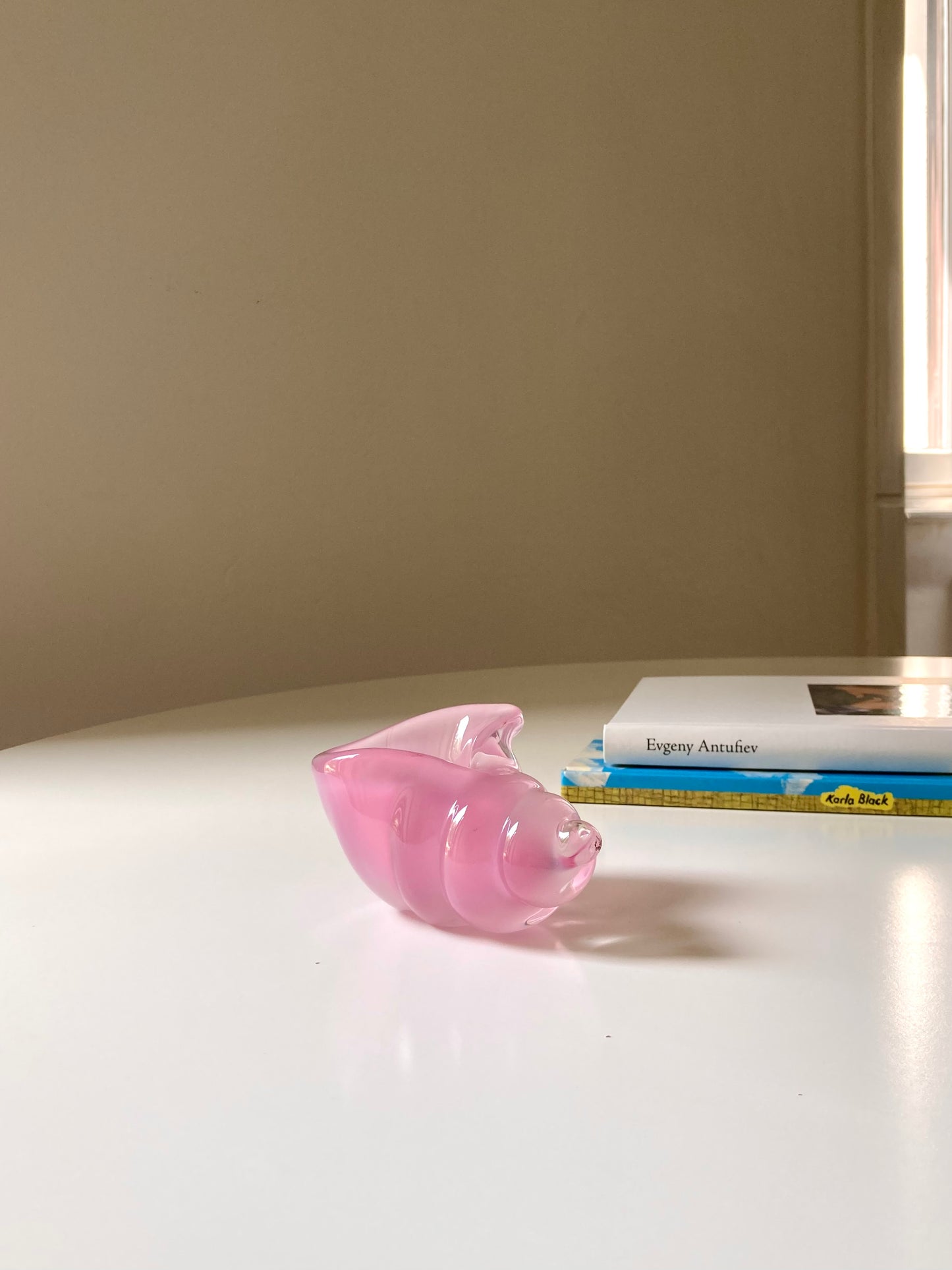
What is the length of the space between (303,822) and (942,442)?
6.35 feet

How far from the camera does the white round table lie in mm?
298

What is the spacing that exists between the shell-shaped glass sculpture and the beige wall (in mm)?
1483

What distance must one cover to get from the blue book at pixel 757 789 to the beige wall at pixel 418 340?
1.35 m

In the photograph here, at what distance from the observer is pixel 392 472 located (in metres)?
2.06

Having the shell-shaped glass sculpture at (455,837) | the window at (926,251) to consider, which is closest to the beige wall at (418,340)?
the window at (926,251)

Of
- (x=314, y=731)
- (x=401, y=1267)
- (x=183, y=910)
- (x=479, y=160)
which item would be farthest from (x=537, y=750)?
(x=479, y=160)

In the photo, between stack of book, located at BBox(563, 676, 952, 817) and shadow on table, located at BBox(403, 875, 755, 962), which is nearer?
shadow on table, located at BBox(403, 875, 755, 962)

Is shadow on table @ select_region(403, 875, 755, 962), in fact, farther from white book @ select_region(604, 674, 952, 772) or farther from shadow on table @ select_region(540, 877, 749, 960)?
white book @ select_region(604, 674, 952, 772)

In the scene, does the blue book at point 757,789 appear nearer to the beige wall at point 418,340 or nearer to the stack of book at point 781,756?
the stack of book at point 781,756

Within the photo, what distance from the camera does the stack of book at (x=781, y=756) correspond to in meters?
0.65

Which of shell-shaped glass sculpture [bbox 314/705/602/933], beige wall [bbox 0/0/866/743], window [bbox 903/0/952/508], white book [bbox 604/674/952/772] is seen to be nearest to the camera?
shell-shaped glass sculpture [bbox 314/705/602/933]

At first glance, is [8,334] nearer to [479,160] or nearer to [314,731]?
[479,160]

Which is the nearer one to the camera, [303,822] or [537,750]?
[303,822]

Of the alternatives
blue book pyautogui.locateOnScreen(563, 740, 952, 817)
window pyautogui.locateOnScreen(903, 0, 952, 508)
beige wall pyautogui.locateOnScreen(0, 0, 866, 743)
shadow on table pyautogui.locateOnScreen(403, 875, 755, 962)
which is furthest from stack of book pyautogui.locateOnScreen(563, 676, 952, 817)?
window pyautogui.locateOnScreen(903, 0, 952, 508)
